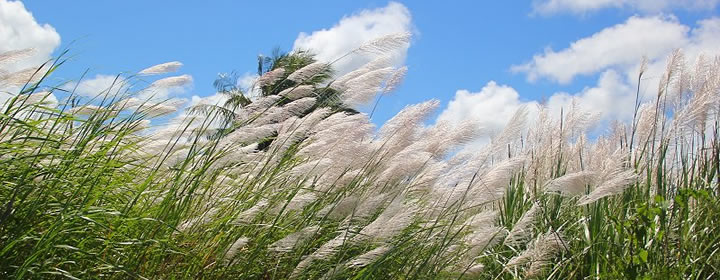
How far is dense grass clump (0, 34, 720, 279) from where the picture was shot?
2.70 metres

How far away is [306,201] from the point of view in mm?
2715

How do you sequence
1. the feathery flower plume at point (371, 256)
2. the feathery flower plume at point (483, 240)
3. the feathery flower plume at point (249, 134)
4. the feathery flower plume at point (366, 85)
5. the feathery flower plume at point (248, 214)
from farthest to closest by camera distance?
1. the feathery flower plume at point (366, 85)
2. the feathery flower plume at point (249, 134)
3. the feathery flower plume at point (483, 240)
4. the feathery flower plume at point (248, 214)
5. the feathery flower plume at point (371, 256)

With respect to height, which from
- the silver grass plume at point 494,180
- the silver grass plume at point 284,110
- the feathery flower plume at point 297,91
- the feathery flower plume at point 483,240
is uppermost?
the feathery flower plume at point 297,91

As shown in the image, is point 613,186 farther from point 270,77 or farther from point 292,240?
point 270,77

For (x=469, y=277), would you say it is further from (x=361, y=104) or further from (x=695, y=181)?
(x=695, y=181)

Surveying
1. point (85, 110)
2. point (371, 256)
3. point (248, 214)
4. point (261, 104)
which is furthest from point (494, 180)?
point (85, 110)

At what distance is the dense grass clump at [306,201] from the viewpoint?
2.70 metres

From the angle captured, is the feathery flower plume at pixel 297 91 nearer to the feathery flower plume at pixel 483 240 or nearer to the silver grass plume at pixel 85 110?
the silver grass plume at pixel 85 110

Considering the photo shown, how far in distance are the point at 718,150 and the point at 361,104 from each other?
2118 mm

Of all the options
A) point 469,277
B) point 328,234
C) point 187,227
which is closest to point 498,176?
point 469,277

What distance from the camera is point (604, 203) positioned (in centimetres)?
392

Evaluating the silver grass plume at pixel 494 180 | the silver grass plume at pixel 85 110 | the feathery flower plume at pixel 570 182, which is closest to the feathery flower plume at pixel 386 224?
the silver grass plume at pixel 494 180

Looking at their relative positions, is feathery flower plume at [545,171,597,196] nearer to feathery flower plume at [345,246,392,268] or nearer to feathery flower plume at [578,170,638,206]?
feathery flower plume at [578,170,638,206]

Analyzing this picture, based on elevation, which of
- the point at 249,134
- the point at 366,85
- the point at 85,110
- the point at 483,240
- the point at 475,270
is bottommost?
the point at 475,270
